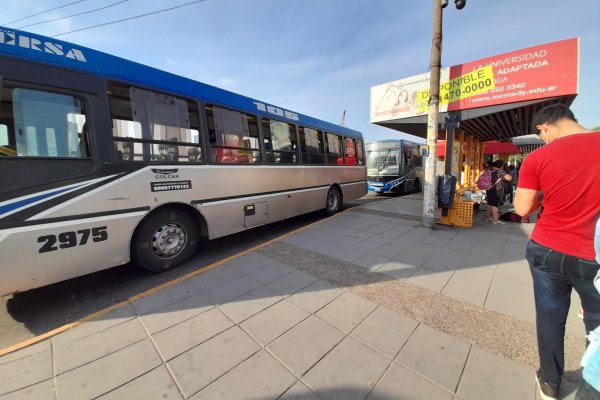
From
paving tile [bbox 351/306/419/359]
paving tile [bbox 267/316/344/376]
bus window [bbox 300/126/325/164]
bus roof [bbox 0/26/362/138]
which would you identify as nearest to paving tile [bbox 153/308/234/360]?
paving tile [bbox 267/316/344/376]

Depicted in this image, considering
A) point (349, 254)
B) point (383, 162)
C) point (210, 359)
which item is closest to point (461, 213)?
point (349, 254)

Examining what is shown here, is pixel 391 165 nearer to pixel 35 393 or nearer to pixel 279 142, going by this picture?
pixel 279 142

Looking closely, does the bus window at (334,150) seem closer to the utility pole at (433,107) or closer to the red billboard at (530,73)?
the utility pole at (433,107)

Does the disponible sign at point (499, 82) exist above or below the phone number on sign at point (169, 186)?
above

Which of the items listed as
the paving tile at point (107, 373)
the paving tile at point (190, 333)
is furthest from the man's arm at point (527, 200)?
the paving tile at point (107, 373)

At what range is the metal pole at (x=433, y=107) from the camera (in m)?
5.67

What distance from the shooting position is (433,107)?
5.88 metres

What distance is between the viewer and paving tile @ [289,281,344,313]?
2932 mm

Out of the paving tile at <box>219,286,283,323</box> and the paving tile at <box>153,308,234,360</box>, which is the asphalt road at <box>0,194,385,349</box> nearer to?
the paving tile at <box>153,308,234,360</box>

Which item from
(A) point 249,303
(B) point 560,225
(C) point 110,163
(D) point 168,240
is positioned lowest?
(A) point 249,303

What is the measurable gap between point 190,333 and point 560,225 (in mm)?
3101

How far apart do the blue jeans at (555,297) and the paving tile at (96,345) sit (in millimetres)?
3271

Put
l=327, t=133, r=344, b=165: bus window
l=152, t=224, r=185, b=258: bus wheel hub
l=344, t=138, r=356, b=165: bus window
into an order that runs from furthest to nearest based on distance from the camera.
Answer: l=344, t=138, r=356, b=165: bus window < l=327, t=133, r=344, b=165: bus window < l=152, t=224, r=185, b=258: bus wheel hub

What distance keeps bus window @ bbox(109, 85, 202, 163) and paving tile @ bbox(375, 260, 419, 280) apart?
347cm
